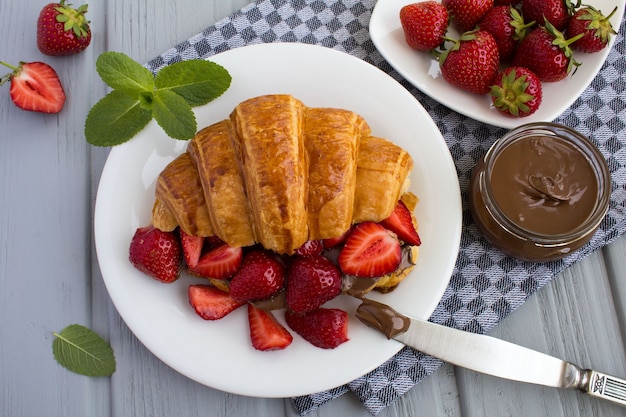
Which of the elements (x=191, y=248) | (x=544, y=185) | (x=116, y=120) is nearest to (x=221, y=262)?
(x=191, y=248)

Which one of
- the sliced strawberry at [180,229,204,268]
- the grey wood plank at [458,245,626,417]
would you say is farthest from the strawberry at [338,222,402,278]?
the grey wood plank at [458,245,626,417]

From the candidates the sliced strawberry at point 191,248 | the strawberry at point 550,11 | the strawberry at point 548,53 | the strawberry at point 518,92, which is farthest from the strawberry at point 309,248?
the strawberry at point 550,11

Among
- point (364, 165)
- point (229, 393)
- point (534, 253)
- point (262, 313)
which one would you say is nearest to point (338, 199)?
point (364, 165)

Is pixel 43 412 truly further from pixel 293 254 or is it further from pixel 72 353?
pixel 293 254

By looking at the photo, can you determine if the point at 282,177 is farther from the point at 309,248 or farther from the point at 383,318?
the point at 383,318

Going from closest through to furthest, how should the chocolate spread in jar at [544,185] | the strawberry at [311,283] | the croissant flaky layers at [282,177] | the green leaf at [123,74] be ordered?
the croissant flaky layers at [282,177] < the strawberry at [311,283] < the chocolate spread in jar at [544,185] < the green leaf at [123,74]

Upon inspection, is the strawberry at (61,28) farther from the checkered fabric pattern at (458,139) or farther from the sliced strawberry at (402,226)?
the sliced strawberry at (402,226)

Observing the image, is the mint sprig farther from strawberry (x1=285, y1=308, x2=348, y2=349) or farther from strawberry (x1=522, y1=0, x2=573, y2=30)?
strawberry (x1=522, y1=0, x2=573, y2=30)
